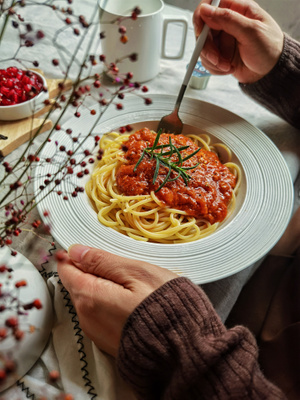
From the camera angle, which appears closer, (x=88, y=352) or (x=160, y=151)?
(x=88, y=352)

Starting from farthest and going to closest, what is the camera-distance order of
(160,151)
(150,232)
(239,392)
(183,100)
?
(183,100) → (160,151) → (150,232) → (239,392)

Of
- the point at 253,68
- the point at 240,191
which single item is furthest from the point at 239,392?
the point at 253,68

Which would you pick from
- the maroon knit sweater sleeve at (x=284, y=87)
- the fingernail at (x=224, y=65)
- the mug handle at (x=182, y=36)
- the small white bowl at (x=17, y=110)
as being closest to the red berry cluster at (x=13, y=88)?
the small white bowl at (x=17, y=110)

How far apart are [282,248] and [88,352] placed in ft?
3.05

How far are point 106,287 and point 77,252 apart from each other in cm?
14

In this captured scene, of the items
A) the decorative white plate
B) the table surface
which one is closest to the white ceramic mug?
the table surface

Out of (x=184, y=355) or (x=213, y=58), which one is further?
(x=213, y=58)

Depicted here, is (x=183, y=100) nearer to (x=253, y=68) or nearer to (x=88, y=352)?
(x=253, y=68)

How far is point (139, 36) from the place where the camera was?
1673 millimetres

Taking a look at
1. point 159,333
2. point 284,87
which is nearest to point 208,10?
point 284,87

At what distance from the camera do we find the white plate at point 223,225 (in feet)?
3.62

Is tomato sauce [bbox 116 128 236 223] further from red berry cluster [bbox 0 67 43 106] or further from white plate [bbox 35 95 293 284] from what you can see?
red berry cluster [bbox 0 67 43 106]

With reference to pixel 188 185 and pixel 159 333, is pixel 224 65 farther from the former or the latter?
pixel 159 333

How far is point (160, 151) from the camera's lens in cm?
146
